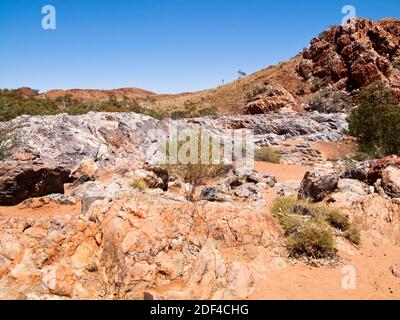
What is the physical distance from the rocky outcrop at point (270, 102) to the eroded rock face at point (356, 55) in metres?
6.86

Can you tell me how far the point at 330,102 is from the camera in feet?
120

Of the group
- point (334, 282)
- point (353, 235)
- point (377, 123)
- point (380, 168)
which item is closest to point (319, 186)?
point (380, 168)

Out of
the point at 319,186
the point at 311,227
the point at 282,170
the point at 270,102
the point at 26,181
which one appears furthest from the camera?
the point at 270,102

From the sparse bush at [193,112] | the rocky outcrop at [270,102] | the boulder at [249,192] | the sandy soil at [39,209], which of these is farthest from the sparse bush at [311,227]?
the rocky outcrop at [270,102]

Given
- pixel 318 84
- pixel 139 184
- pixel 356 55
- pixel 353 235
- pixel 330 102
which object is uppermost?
pixel 356 55

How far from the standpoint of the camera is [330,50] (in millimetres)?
42500

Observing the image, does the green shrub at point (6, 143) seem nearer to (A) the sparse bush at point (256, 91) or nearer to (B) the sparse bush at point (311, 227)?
(B) the sparse bush at point (311, 227)

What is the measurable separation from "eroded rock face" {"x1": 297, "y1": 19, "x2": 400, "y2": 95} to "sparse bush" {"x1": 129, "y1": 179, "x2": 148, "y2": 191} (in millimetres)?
32372

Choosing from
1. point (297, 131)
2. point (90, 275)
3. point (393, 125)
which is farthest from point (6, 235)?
point (297, 131)

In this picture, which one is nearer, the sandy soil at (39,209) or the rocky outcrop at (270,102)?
the sandy soil at (39,209)

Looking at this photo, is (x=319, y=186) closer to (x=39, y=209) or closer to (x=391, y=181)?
(x=391, y=181)

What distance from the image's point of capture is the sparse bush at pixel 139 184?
34.8ft

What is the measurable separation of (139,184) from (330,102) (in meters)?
30.1

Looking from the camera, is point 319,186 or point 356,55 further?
point 356,55
